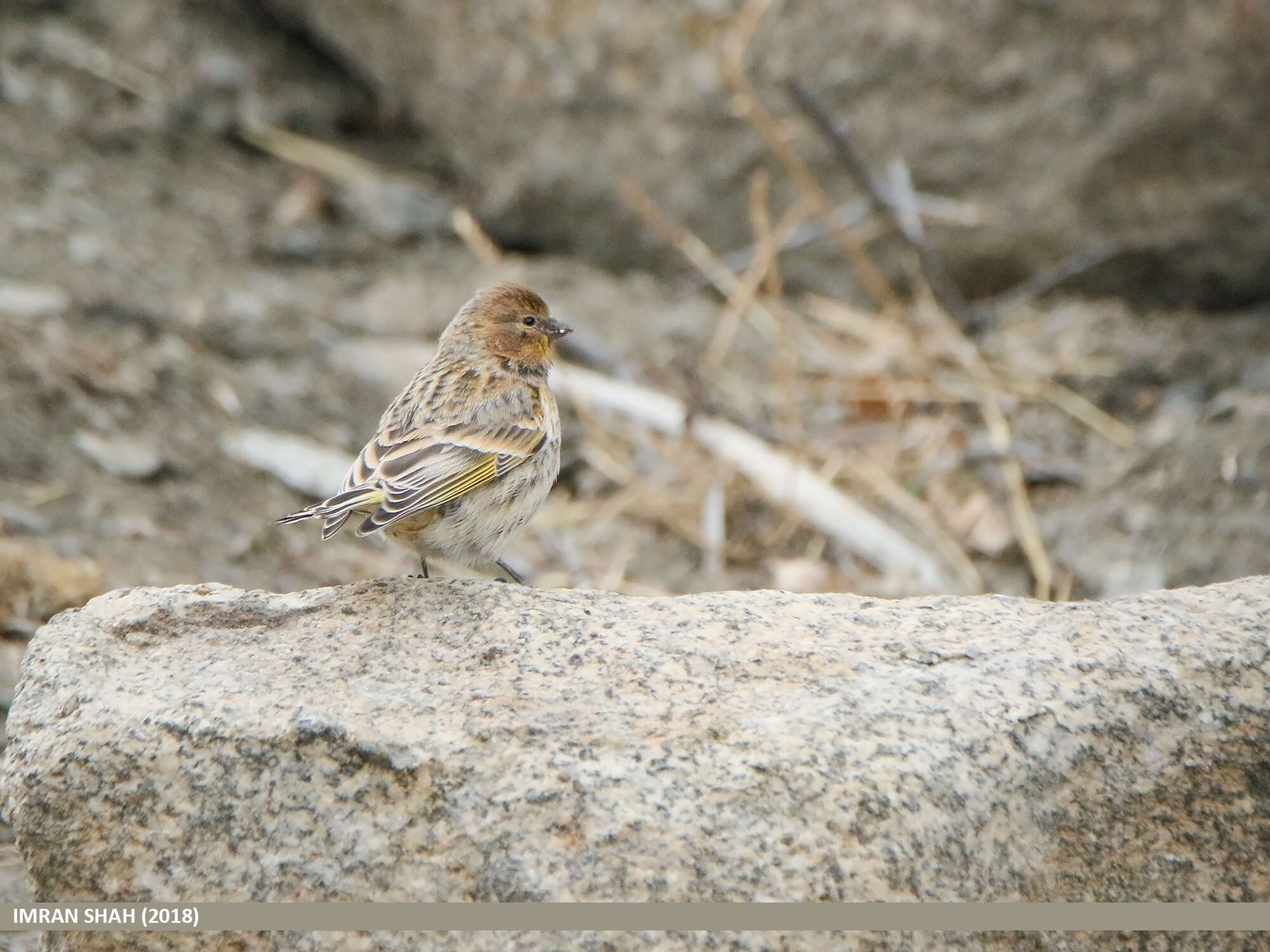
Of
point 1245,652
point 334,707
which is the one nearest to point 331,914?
point 334,707

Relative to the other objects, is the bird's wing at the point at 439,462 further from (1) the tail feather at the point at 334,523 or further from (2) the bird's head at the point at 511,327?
(2) the bird's head at the point at 511,327

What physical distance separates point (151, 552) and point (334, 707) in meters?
2.89

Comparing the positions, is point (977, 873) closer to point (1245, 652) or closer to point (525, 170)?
point (1245, 652)

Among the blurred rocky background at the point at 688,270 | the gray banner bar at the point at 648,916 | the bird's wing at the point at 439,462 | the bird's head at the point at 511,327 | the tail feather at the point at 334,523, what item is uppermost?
the blurred rocky background at the point at 688,270

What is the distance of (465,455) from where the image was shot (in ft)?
15.2

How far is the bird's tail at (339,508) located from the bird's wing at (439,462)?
28mm

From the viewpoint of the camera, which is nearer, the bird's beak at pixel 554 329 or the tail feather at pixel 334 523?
the tail feather at pixel 334 523

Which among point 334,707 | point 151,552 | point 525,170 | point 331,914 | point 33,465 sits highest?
point 525,170

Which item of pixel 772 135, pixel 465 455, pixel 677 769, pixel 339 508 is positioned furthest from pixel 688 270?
pixel 677 769

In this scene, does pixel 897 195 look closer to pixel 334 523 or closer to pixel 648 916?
pixel 334 523

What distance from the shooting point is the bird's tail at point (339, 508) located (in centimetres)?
408

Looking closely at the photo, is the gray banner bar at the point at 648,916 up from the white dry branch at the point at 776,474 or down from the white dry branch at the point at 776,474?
down

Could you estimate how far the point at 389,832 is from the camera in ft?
10.6

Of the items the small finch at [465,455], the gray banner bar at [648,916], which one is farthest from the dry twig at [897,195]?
the gray banner bar at [648,916]
